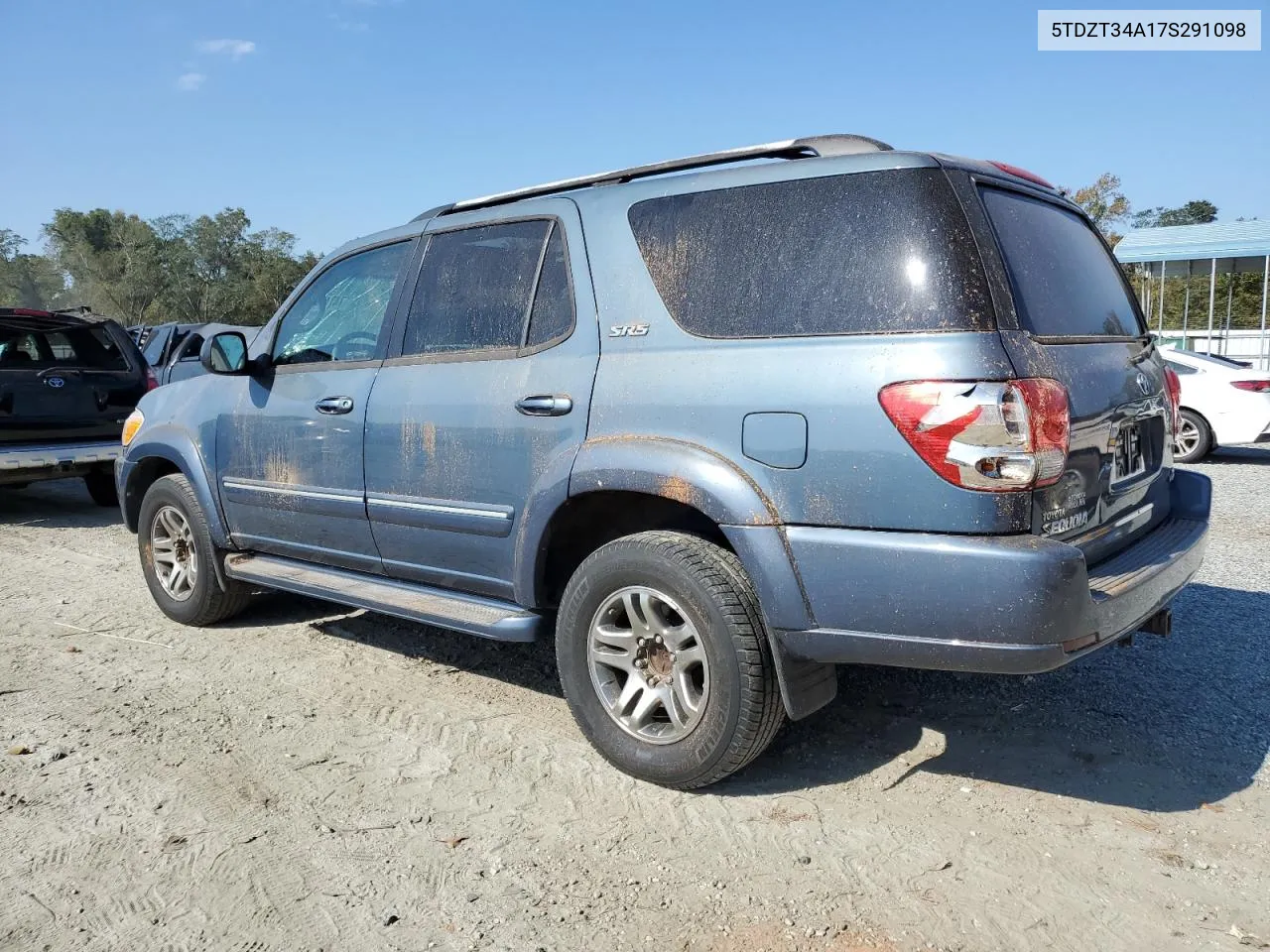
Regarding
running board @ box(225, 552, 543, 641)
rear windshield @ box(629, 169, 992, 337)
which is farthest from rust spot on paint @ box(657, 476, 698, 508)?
running board @ box(225, 552, 543, 641)

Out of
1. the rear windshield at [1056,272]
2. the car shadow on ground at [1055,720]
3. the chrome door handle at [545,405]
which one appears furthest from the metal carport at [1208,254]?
the chrome door handle at [545,405]

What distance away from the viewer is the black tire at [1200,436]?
11.1 metres

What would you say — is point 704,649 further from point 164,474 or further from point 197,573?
point 164,474

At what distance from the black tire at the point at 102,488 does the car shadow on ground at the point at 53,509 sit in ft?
0.23

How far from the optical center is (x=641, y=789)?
3273 mm

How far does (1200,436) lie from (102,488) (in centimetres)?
1153

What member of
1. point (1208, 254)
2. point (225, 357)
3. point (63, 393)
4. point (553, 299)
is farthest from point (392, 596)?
point (1208, 254)

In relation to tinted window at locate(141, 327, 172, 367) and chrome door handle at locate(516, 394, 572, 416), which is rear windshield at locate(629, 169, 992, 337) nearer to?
chrome door handle at locate(516, 394, 572, 416)

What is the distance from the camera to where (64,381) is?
8547 mm

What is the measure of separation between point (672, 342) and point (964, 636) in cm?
128

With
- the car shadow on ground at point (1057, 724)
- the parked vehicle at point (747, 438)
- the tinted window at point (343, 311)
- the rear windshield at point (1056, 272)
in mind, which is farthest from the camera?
the tinted window at point (343, 311)

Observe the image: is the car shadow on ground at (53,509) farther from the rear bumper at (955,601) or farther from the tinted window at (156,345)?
the rear bumper at (955,601)

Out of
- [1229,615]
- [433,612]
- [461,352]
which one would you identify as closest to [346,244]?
[461,352]

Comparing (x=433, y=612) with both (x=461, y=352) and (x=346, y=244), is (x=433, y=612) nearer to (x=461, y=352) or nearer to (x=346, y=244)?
(x=461, y=352)
